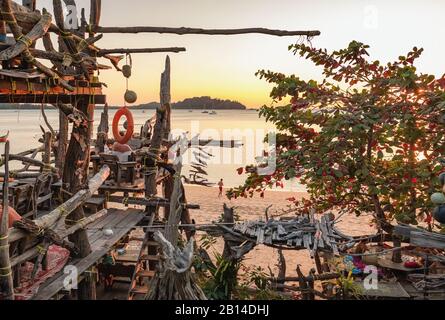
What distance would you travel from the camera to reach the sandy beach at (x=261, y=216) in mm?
16406

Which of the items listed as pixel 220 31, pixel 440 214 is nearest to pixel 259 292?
pixel 440 214

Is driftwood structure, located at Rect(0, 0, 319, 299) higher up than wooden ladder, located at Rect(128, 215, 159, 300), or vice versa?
driftwood structure, located at Rect(0, 0, 319, 299)

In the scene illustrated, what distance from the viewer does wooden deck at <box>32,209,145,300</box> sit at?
6662 millimetres

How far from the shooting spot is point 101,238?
927 centimetres

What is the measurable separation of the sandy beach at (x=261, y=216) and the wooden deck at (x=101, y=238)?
329 centimetres

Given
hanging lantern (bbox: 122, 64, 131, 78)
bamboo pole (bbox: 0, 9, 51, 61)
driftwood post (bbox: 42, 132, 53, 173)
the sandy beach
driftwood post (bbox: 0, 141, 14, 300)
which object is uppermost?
hanging lantern (bbox: 122, 64, 131, 78)

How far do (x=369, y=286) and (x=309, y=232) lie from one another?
2185mm

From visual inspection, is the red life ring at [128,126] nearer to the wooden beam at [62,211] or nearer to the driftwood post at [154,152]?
the driftwood post at [154,152]

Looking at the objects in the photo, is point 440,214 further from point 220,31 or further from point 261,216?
point 261,216

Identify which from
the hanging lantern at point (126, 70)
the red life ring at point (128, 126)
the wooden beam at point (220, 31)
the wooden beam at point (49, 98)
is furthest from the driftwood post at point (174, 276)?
the red life ring at point (128, 126)

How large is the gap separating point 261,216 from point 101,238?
41.2 ft

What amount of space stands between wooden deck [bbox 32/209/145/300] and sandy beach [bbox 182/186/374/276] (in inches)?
129

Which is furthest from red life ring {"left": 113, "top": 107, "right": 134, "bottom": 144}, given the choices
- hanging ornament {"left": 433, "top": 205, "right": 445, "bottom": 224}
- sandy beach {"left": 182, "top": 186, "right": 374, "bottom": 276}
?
hanging ornament {"left": 433, "top": 205, "right": 445, "bottom": 224}

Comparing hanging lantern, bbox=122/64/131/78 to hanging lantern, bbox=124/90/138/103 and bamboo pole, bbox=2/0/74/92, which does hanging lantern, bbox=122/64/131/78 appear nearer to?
hanging lantern, bbox=124/90/138/103
